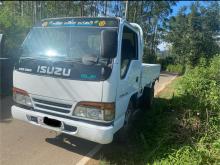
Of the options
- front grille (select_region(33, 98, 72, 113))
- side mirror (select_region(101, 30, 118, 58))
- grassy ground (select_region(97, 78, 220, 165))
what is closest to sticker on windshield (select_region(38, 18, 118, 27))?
side mirror (select_region(101, 30, 118, 58))

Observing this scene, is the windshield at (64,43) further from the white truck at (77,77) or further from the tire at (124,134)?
the tire at (124,134)

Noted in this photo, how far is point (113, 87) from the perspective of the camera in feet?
13.3

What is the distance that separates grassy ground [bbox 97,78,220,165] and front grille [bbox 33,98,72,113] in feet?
3.49

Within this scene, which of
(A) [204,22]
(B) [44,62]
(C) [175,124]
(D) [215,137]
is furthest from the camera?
(A) [204,22]

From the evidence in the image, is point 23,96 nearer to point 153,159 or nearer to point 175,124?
point 153,159

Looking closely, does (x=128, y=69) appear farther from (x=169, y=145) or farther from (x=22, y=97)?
(x=22, y=97)

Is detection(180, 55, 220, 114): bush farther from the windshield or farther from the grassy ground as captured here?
the windshield

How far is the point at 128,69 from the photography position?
480 cm

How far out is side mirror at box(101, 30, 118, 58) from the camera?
12.7 feet

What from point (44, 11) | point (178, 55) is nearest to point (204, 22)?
point (178, 55)

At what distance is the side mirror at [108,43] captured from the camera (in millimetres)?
3858

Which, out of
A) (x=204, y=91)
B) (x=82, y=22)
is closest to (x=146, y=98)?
(x=204, y=91)

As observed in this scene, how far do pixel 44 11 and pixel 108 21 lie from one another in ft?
94.7

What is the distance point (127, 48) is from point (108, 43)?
115 cm
